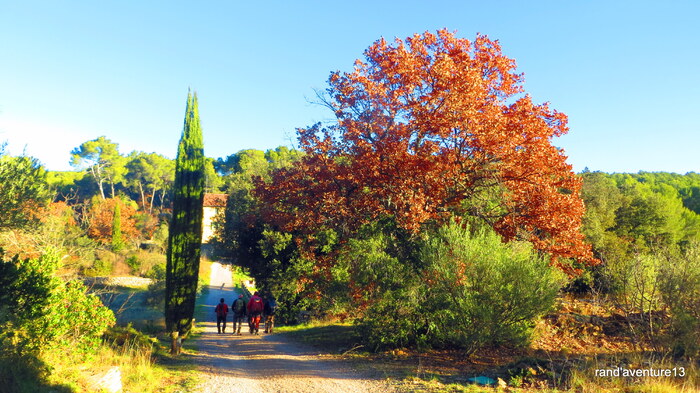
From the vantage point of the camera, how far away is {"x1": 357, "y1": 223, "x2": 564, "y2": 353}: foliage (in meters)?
9.02

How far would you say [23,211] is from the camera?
14570 millimetres

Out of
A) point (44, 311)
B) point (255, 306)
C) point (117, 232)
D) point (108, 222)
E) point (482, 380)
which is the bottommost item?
point (255, 306)

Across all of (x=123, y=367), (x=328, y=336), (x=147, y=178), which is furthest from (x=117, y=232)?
(x=123, y=367)

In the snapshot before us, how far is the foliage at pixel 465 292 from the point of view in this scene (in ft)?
29.6

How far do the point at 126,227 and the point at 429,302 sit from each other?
45.3 meters

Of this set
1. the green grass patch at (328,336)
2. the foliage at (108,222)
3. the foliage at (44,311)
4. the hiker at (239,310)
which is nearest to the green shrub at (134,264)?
the foliage at (108,222)

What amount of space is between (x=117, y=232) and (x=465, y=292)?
1745 inches

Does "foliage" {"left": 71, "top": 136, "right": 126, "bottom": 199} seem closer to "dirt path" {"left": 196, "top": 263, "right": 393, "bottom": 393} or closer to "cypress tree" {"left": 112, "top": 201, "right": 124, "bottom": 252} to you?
"cypress tree" {"left": 112, "top": 201, "right": 124, "bottom": 252}

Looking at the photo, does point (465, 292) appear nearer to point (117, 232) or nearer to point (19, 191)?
point (19, 191)

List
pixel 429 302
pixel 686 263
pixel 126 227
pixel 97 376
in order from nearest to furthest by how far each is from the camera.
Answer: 1. pixel 97 376
2. pixel 686 263
3. pixel 429 302
4. pixel 126 227

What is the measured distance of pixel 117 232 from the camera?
44.1 meters

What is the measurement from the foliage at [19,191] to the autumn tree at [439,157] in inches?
349

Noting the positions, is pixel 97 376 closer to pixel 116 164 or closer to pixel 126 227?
pixel 126 227

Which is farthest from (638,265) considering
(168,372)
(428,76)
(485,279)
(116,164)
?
(116,164)
